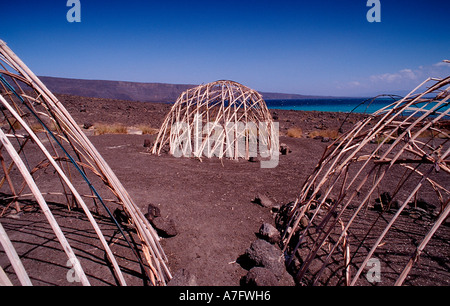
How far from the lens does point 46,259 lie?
7.55 feet

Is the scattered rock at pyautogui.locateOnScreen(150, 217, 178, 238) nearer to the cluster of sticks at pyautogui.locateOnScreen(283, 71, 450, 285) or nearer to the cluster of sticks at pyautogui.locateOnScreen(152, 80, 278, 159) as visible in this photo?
the cluster of sticks at pyautogui.locateOnScreen(283, 71, 450, 285)

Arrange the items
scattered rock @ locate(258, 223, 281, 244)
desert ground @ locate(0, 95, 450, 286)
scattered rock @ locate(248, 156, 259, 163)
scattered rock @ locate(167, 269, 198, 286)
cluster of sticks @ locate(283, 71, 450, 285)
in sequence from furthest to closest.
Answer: scattered rock @ locate(248, 156, 259, 163) → scattered rock @ locate(258, 223, 281, 244) → desert ground @ locate(0, 95, 450, 286) → scattered rock @ locate(167, 269, 198, 286) → cluster of sticks @ locate(283, 71, 450, 285)

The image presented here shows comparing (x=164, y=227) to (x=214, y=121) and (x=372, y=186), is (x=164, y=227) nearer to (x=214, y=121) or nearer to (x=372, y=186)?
(x=372, y=186)

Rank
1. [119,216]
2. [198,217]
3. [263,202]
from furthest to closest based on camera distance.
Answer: [263,202]
[198,217]
[119,216]

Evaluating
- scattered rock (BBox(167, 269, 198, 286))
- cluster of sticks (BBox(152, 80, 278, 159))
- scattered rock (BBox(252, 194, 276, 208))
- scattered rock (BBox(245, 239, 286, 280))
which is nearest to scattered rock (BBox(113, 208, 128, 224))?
scattered rock (BBox(167, 269, 198, 286))

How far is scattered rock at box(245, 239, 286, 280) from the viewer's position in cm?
229

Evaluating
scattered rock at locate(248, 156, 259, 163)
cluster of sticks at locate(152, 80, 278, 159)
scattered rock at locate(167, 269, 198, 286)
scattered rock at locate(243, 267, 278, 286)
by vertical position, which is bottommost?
scattered rock at locate(243, 267, 278, 286)

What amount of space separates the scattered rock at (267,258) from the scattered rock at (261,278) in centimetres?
13

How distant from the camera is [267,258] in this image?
2.34 metres

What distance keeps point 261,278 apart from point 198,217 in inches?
61.6

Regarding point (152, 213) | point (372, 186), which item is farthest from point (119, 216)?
point (372, 186)

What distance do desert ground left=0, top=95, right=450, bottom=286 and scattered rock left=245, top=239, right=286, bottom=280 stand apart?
0.11 metres
